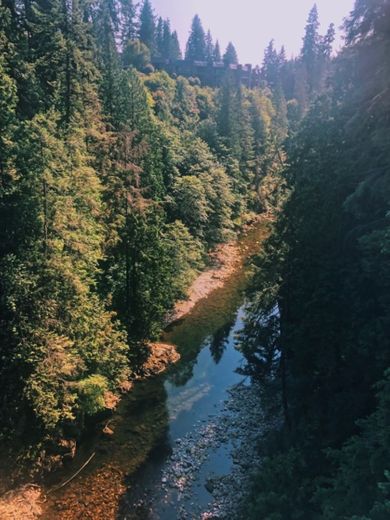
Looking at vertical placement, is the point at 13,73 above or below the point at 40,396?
above

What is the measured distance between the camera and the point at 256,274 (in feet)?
60.6

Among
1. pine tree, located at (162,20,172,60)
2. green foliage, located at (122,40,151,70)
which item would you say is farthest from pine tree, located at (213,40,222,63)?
green foliage, located at (122,40,151,70)

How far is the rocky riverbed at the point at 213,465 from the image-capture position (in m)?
16.4

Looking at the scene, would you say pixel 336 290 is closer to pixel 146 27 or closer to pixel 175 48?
pixel 146 27

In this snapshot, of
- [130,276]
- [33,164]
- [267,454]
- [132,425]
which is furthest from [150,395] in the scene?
[33,164]

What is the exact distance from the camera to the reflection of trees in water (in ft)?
91.2

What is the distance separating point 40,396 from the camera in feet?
51.9

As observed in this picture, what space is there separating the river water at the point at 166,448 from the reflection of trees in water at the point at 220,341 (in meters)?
0.11

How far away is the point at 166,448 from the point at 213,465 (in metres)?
2.28

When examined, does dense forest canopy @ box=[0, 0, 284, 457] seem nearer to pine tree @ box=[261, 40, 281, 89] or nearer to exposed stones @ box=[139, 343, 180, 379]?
exposed stones @ box=[139, 343, 180, 379]

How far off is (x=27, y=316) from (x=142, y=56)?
7747 centimetres

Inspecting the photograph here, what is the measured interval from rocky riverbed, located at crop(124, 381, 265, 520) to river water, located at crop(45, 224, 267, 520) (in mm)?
43

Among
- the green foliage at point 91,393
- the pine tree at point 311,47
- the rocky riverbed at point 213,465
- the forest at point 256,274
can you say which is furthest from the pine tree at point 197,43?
the green foliage at point 91,393

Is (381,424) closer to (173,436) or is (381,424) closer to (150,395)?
(173,436)
